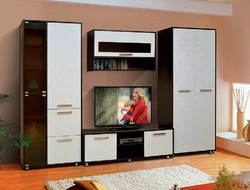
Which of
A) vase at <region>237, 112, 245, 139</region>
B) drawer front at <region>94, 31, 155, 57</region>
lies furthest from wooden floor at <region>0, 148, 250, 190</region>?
drawer front at <region>94, 31, 155, 57</region>

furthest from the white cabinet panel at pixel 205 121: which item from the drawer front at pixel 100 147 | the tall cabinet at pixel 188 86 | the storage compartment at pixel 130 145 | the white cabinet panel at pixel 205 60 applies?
the drawer front at pixel 100 147

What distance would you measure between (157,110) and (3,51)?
268 centimetres

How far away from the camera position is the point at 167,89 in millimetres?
6215

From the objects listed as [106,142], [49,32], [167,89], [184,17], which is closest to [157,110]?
[167,89]

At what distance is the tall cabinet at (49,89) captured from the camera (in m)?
5.38

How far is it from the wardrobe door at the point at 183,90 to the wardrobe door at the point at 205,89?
9 centimetres

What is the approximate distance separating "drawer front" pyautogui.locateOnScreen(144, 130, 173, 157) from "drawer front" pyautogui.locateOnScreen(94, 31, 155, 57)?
1249 mm

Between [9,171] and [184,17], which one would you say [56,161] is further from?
[184,17]

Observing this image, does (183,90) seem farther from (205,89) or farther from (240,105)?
(240,105)

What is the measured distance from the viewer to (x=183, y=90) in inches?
242

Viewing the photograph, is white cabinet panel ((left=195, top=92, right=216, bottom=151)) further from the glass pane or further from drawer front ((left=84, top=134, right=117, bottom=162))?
drawer front ((left=84, top=134, right=117, bottom=162))

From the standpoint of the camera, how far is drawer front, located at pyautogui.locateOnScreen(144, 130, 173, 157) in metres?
5.97

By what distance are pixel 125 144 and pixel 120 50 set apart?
4.89ft

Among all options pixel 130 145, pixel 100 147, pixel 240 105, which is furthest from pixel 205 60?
pixel 100 147
